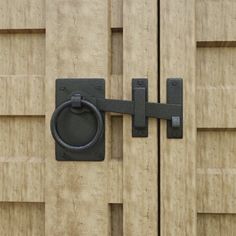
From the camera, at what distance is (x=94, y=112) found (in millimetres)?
848

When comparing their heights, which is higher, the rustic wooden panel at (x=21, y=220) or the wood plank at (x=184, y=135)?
the wood plank at (x=184, y=135)

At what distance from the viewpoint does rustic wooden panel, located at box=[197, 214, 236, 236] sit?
0.88 metres

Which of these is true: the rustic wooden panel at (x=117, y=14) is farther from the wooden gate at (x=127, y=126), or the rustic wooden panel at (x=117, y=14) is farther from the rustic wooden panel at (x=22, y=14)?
the rustic wooden panel at (x=22, y=14)

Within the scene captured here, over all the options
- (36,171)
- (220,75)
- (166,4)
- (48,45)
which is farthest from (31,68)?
(220,75)

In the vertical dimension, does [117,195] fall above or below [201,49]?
below

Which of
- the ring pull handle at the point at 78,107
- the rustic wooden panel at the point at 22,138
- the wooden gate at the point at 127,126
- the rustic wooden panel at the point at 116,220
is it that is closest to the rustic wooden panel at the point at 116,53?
the wooden gate at the point at 127,126

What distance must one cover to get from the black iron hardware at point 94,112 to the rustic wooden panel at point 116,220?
0.42ft

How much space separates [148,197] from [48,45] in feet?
1.44

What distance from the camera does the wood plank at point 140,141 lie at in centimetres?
86

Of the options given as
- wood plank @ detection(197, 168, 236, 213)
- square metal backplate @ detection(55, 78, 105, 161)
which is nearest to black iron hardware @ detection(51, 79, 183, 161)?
square metal backplate @ detection(55, 78, 105, 161)

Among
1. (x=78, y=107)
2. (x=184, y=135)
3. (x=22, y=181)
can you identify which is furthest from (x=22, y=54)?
(x=184, y=135)

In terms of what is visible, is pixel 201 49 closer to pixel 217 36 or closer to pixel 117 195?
pixel 217 36

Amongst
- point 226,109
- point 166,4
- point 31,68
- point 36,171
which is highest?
point 166,4

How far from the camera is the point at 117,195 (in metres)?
0.87
